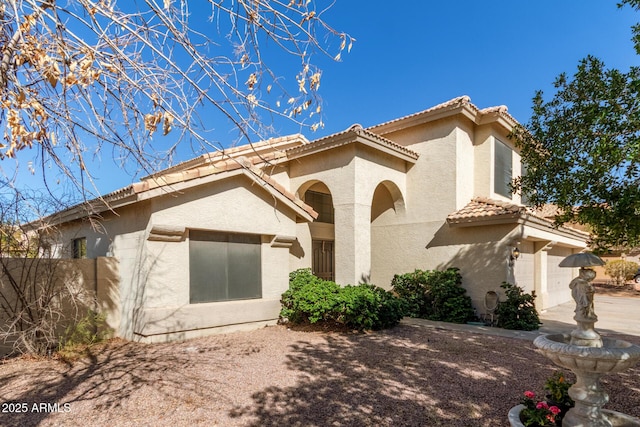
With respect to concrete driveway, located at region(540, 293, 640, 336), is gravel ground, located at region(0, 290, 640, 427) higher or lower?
higher

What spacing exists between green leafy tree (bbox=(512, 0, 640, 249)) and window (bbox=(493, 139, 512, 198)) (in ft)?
19.4

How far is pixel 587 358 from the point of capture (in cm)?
382

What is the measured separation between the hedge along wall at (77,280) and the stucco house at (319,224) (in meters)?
0.20

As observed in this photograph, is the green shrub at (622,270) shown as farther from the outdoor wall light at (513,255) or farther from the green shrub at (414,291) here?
the green shrub at (414,291)

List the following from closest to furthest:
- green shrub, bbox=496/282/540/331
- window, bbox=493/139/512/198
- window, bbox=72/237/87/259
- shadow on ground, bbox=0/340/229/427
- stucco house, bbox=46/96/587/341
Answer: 1. shadow on ground, bbox=0/340/229/427
2. stucco house, bbox=46/96/587/341
3. green shrub, bbox=496/282/540/331
4. window, bbox=72/237/87/259
5. window, bbox=493/139/512/198

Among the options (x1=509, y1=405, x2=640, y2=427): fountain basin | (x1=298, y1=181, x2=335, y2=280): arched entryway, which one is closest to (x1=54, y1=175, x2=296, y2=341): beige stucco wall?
(x1=298, y1=181, x2=335, y2=280): arched entryway

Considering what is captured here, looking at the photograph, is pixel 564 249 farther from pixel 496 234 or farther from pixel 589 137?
pixel 589 137

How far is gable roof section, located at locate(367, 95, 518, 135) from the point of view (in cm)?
1255

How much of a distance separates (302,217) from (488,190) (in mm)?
7514

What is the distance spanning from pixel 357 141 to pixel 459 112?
3993mm

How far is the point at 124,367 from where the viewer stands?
6.83 m

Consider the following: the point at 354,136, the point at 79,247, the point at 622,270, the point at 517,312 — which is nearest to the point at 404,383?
the point at 517,312

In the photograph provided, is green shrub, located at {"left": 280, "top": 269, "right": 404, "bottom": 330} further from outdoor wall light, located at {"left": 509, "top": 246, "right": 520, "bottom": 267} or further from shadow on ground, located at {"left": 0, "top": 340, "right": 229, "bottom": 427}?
outdoor wall light, located at {"left": 509, "top": 246, "right": 520, "bottom": 267}

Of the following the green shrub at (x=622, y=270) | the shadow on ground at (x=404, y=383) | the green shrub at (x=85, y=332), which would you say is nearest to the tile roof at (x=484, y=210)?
the shadow on ground at (x=404, y=383)
